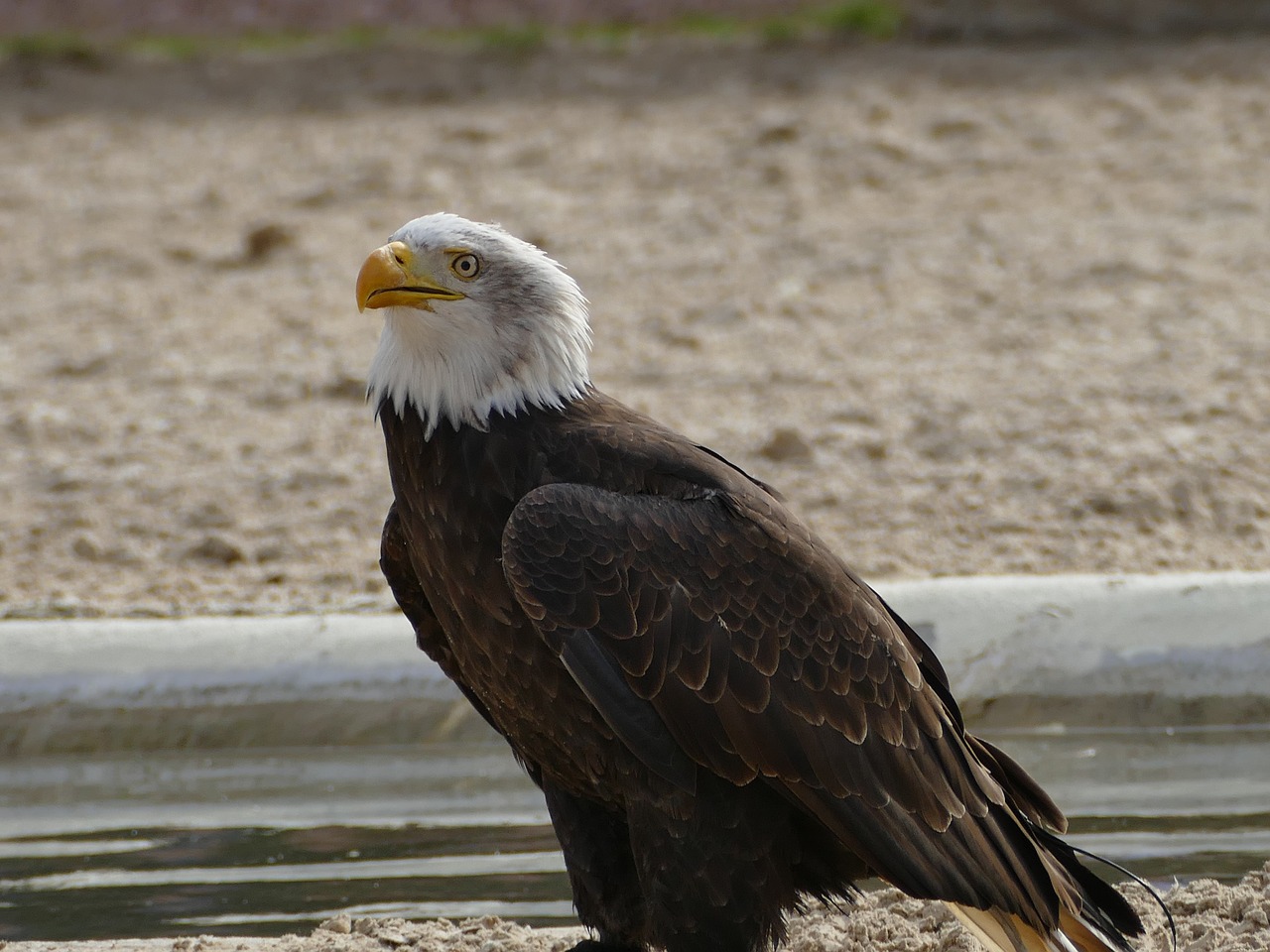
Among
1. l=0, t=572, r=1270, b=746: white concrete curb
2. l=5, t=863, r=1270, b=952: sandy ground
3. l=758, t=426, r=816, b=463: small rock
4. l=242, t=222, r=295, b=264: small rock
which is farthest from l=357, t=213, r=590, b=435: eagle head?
l=242, t=222, r=295, b=264: small rock

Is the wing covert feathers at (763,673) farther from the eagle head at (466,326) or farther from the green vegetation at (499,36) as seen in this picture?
the green vegetation at (499,36)

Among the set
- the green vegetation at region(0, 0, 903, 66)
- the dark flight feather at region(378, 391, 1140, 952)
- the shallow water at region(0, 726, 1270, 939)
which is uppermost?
the green vegetation at region(0, 0, 903, 66)

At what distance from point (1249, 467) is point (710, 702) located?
13.0ft

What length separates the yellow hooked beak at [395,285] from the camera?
396cm

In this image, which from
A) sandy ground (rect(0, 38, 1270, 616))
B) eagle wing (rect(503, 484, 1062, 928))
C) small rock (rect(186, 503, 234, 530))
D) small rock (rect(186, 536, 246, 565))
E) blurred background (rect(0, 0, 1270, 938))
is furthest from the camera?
small rock (rect(186, 503, 234, 530))

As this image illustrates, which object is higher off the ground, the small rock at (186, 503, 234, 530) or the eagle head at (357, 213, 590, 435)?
the eagle head at (357, 213, 590, 435)

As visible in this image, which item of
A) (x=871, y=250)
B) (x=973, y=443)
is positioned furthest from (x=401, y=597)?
(x=871, y=250)

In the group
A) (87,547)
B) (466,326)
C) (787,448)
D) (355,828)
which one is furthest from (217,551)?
(466,326)

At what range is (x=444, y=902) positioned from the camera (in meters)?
4.54

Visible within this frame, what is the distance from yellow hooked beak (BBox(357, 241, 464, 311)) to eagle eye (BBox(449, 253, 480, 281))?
0.05m

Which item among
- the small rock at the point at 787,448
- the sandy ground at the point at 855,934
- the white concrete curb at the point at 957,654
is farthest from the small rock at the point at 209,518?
the sandy ground at the point at 855,934

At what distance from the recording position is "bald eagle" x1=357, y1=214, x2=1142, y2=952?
3715mm

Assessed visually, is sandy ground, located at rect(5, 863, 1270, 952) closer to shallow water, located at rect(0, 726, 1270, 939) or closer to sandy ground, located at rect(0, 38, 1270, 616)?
shallow water, located at rect(0, 726, 1270, 939)

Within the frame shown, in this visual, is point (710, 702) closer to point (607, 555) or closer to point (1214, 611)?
point (607, 555)
